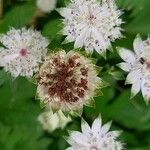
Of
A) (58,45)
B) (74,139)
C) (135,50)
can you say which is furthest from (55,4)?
(74,139)

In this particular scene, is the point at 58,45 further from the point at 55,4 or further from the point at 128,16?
the point at 128,16

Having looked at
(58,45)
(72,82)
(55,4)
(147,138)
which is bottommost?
(147,138)

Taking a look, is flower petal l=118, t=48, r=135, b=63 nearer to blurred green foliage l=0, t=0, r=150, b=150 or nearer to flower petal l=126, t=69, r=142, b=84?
flower petal l=126, t=69, r=142, b=84

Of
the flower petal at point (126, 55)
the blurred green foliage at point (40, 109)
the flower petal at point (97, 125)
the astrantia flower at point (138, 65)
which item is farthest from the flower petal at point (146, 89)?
the blurred green foliage at point (40, 109)

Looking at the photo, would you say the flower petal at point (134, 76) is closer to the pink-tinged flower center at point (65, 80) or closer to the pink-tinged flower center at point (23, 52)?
the pink-tinged flower center at point (65, 80)

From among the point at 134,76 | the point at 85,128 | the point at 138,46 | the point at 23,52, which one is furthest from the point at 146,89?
the point at 23,52

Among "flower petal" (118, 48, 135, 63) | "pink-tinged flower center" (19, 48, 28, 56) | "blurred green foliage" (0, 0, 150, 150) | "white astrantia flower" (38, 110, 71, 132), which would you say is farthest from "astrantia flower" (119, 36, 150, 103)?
"white astrantia flower" (38, 110, 71, 132)
